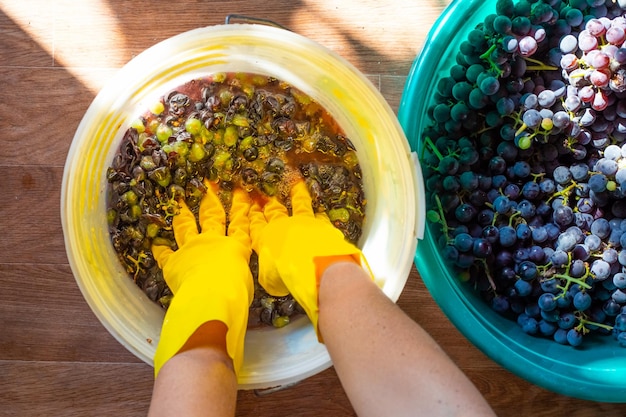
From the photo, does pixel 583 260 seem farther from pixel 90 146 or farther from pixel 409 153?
pixel 90 146

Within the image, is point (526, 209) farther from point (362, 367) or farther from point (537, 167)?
point (362, 367)

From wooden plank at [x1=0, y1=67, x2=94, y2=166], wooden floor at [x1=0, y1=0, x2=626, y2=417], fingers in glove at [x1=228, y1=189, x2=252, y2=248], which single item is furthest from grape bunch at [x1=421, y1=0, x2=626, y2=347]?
wooden plank at [x1=0, y1=67, x2=94, y2=166]

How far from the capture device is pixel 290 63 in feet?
2.72

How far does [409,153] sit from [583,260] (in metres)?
0.26

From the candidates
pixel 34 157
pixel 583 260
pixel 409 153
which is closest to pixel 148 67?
pixel 34 157

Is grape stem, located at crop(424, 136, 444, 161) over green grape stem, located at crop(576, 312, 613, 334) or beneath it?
over

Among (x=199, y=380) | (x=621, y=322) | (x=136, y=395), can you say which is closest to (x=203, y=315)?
(x=199, y=380)

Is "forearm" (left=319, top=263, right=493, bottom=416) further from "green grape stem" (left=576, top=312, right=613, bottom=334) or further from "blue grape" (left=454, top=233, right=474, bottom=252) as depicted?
"green grape stem" (left=576, top=312, right=613, bottom=334)

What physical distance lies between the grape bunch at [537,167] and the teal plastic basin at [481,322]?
2cm

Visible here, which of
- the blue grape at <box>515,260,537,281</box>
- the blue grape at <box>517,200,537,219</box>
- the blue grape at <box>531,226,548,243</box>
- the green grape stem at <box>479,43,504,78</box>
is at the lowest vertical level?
the blue grape at <box>515,260,537,281</box>

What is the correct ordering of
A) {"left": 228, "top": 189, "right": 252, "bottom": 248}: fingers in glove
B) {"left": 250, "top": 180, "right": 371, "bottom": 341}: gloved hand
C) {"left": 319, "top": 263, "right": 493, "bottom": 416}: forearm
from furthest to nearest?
{"left": 228, "top": 189, "right": 252, "bottom": 248}: fingers in glove, {"left": 250, "top": 180, "right": 371, "bottom": 341}: gloved hand, {"left": 319, "top": 263, "right": 493, "bottom": 416}: forearm

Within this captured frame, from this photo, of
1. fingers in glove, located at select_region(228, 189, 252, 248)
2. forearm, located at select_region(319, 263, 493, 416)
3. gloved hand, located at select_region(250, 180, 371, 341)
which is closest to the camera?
forearm, located at select_region(319, 263, 493, 416)

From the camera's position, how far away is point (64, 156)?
0.86m

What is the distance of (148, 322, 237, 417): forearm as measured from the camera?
576 mm
